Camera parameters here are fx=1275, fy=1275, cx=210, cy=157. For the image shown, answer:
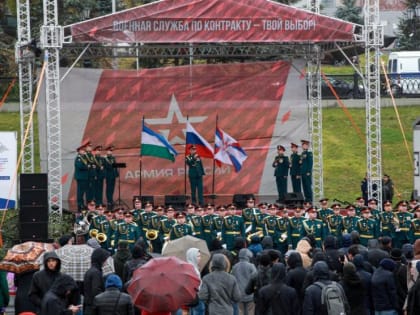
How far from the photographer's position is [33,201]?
22641mm

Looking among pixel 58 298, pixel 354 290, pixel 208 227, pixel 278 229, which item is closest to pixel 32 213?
pixel 208 227

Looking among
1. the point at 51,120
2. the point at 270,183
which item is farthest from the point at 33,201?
the point at 270,183

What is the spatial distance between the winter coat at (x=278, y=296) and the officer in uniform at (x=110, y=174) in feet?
47.1

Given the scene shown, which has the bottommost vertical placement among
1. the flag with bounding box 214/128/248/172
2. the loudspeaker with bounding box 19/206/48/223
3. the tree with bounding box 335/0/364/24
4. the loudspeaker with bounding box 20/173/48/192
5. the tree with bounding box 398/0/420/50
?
the loudspeaker with bounding box 19/206/48/223

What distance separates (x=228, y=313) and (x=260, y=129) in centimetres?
1648

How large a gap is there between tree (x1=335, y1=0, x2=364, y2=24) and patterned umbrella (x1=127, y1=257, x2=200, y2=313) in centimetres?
4152

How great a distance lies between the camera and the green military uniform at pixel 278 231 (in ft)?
75.2

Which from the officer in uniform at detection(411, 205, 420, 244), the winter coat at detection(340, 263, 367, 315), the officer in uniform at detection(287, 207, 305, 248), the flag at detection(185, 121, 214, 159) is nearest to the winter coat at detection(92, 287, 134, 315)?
the winter coat at detection(340, 263, 367, 315)

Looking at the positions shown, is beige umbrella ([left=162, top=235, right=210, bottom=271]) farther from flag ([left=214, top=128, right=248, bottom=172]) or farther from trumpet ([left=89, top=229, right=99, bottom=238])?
flag ([left=214, top=128, right=248, bottom=172])

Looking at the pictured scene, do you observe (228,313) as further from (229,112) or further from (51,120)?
(229,112)

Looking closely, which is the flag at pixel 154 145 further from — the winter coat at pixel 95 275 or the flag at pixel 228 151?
the winter coat at pixel 95 275

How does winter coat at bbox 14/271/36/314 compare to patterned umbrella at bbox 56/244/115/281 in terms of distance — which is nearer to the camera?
winter coat at bbox 14/271/36/314

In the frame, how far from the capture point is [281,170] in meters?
29.7

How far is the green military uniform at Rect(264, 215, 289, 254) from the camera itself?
22.9 m
